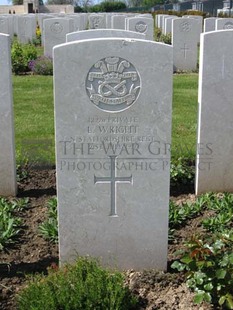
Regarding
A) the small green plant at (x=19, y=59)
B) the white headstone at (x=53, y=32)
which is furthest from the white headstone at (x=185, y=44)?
the small green plant at (x=19, y=59)

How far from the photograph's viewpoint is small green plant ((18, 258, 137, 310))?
3.30 m

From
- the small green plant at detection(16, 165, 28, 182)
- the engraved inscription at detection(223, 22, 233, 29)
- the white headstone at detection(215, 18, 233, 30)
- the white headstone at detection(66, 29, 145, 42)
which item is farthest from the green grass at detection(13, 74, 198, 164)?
the white headstone at detection(215, 18, 233, 30)

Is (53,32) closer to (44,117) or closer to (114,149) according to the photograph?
(44,117)

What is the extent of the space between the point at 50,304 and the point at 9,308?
1.53 ft

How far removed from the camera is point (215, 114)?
5488mm

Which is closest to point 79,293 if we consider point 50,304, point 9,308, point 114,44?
point 50,304

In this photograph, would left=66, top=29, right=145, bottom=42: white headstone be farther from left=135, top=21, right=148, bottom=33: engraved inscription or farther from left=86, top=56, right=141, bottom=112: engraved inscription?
left=135, top=21, right=148, bottom=33: engraved inscription

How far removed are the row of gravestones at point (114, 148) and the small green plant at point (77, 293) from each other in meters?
0.49

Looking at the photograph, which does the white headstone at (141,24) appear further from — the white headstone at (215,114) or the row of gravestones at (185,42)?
the white headstone at (215,114)

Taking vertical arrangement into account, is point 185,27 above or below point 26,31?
above

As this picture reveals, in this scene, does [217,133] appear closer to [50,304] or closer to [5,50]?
[5,50]

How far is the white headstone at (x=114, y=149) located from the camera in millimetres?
3637

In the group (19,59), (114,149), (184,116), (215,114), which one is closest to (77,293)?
(114,149)

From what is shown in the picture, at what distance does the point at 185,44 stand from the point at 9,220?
1112 cm
